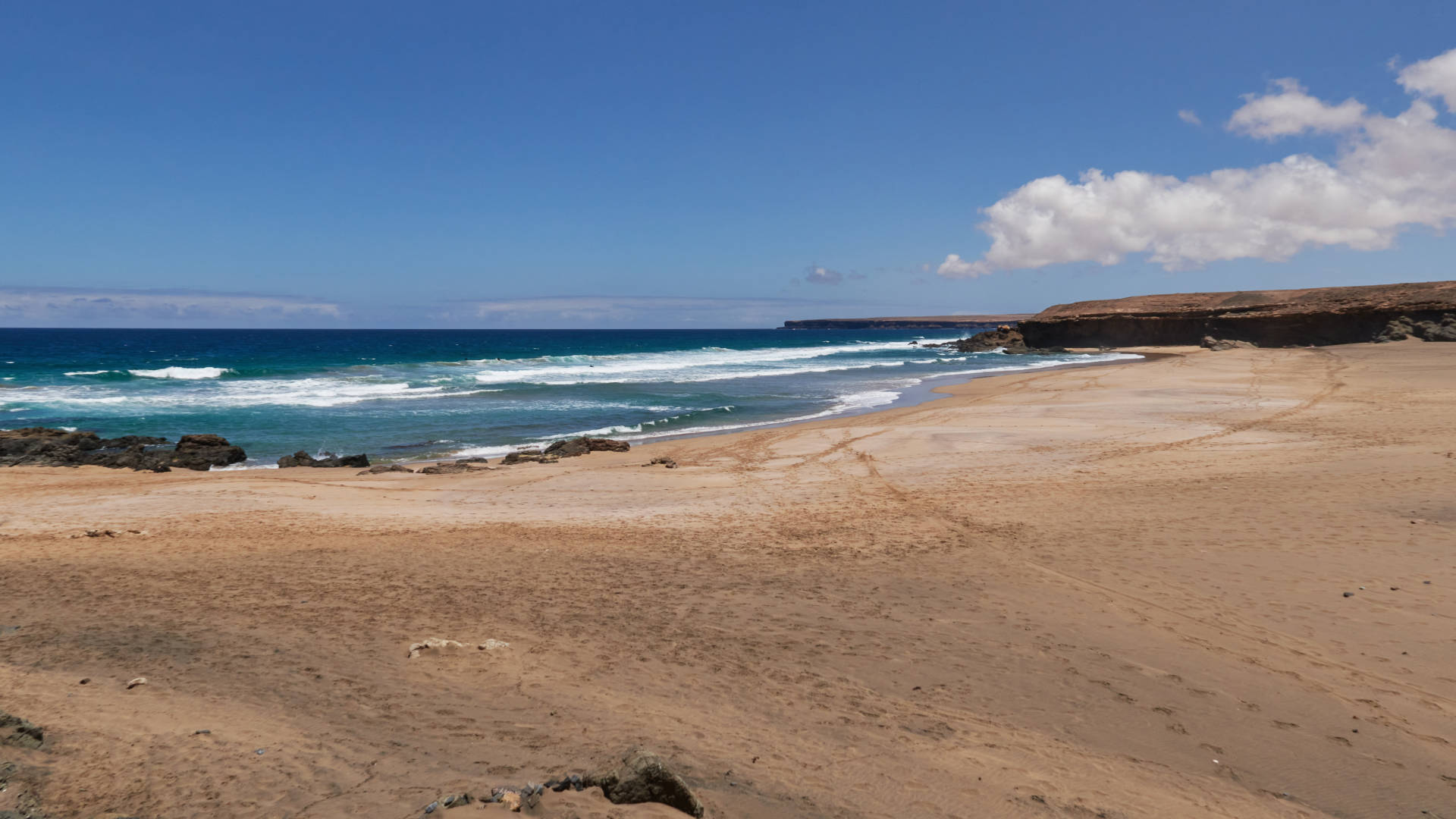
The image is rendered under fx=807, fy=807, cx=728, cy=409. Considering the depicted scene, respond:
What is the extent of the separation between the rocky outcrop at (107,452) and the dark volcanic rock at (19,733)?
1528 centimetres

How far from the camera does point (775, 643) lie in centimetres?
648

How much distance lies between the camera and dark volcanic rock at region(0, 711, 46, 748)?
4.19 metres

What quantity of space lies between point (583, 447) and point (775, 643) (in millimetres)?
13226

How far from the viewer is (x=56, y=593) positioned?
7531 millimetres

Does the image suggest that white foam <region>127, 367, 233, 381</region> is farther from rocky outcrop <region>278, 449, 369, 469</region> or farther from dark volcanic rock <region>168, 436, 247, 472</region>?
rocky outcrop <region>278, 449, 369, 469</region>

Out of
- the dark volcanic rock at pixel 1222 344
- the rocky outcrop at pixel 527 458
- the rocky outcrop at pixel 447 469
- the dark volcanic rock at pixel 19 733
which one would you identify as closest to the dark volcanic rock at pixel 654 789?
the dark volcanic rock at pixel 19 733

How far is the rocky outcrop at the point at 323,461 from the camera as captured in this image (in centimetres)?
1770

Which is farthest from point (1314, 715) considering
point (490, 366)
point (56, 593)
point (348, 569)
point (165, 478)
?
point (490, 366)

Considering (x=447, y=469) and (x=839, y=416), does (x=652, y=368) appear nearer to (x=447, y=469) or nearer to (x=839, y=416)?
(x=839, y=416)

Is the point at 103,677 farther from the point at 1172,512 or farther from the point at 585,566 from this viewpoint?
the point at 1172,512

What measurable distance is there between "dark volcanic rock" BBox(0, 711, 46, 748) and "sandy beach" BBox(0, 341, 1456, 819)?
0.35ft

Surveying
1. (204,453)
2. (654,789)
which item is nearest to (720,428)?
(204,453)

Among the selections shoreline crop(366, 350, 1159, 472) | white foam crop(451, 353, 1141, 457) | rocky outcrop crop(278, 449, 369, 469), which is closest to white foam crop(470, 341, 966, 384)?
shoreline crop(366, 350, 1159, 472)

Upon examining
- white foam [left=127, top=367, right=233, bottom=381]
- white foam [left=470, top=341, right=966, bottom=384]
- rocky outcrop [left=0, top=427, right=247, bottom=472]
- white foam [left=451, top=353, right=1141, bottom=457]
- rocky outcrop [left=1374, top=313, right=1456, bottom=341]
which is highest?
rocky outcrop [left=1374, top=313, right=1456, bottom=341]
